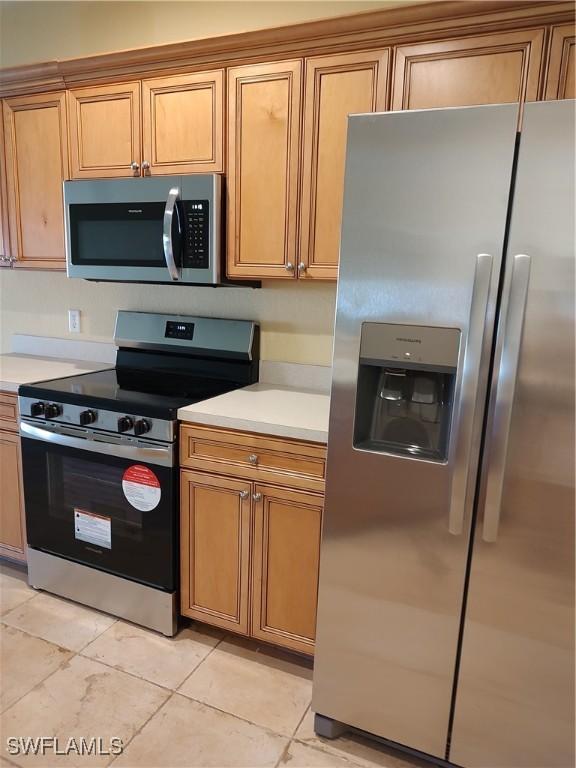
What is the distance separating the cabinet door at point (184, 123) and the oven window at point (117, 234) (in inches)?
7.6

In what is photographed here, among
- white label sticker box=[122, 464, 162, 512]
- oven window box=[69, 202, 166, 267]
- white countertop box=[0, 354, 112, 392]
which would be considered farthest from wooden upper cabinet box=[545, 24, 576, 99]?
white countertop box=[0, 354, 112, 392]

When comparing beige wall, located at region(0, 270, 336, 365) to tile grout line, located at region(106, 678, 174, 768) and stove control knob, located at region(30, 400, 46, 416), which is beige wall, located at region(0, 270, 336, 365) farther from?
tile grout line, located at region(106, 678, 174, 768)

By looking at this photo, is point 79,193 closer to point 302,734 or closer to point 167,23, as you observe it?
point 167,23

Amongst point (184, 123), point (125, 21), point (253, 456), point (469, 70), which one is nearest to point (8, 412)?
point (253, 456)

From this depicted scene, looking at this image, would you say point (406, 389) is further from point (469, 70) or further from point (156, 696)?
point (156, 696)

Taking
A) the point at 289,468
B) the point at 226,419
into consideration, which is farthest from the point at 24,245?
the point at 289,468

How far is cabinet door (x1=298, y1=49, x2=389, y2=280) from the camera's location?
1.78 meters

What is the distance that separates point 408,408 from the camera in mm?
1473

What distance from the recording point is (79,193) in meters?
2.26

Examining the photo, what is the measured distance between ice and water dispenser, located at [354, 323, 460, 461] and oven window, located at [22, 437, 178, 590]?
85 cm

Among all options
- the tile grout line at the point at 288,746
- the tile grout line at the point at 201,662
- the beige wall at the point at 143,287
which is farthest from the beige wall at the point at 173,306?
the tile grout line at the point at 288,746

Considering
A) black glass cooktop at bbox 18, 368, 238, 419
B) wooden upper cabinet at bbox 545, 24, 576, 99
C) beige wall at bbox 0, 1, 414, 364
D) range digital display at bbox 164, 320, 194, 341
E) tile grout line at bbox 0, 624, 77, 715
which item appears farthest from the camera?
range digital display at bbox 164, 320, 194, 341

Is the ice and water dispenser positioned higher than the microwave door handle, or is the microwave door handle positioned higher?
the microwave door handle

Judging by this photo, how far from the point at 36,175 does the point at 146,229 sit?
745mm
